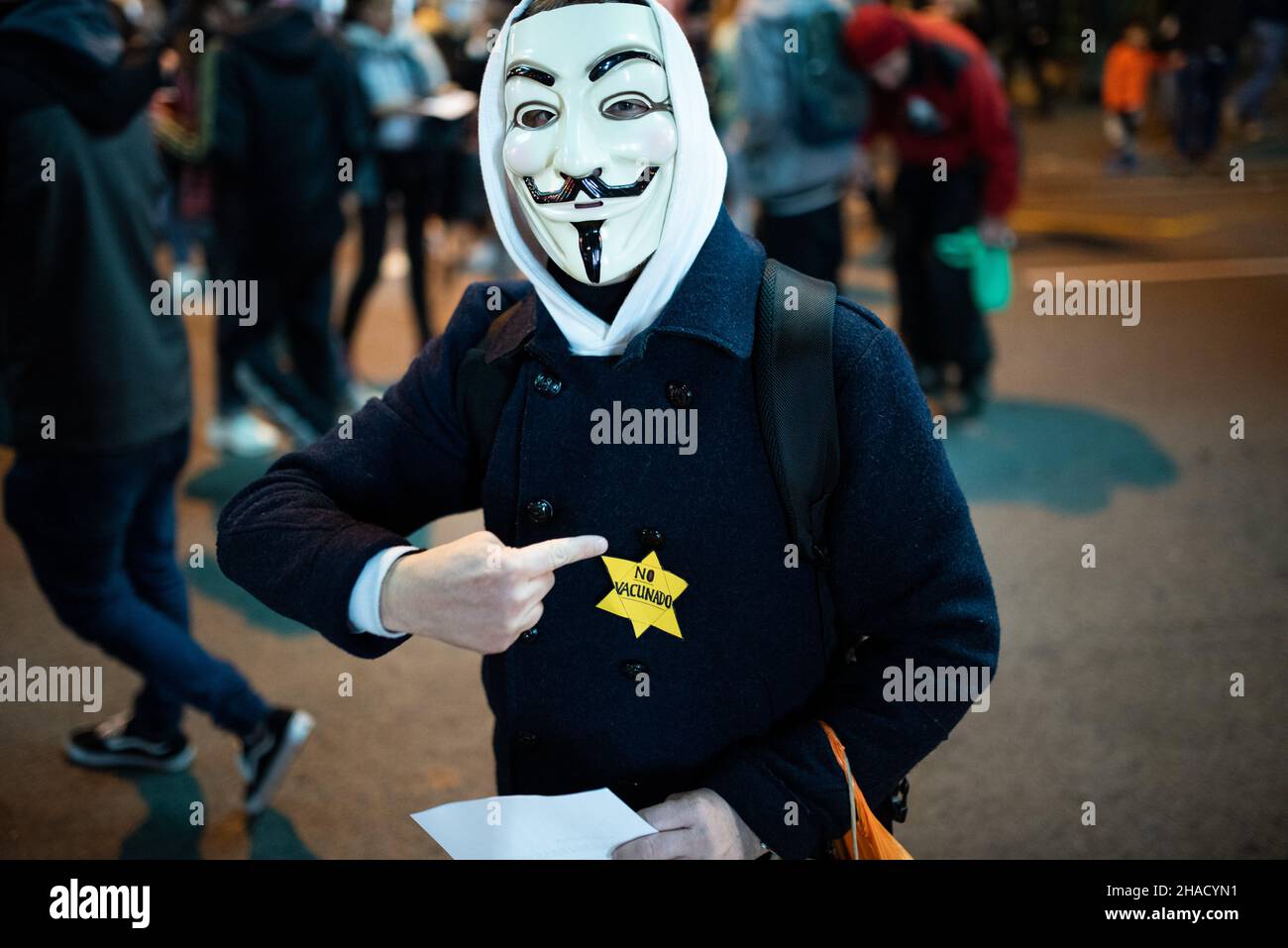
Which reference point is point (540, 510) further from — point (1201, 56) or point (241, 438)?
point (1201, 56)

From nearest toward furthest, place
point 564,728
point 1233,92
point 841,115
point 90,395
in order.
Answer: point 564,728 < point 90,395 < point 841,115 < point 1233,92

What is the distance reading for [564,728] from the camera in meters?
1.50

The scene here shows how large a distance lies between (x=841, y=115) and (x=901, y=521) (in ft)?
12.7

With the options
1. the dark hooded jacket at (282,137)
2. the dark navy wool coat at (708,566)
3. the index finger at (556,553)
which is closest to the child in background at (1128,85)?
the dark hooded jacket at (282,137)

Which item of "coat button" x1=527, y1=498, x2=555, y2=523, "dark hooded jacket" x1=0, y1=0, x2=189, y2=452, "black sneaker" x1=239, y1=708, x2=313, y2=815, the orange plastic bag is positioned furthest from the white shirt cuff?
"black sneaker" x1=239, y1=708, x2=313, y2=815

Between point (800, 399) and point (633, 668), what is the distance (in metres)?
0.39

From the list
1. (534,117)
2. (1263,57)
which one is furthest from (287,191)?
(1263,57)

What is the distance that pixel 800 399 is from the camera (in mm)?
1340

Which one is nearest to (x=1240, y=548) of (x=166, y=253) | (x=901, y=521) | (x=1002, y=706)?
(x=1002, y=706)

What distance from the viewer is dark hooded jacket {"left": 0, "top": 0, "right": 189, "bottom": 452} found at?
8.55ft

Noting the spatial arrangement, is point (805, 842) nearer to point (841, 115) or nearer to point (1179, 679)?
point (1179, 679)

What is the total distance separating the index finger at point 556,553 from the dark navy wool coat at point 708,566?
0.12 meters

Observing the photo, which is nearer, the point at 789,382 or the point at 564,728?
the point at 789,382

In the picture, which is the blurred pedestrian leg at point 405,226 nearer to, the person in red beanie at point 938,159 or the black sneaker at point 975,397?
the person in red beanie at point 938,159
